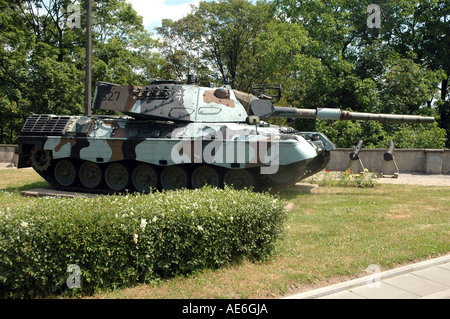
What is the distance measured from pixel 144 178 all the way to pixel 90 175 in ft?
6.32

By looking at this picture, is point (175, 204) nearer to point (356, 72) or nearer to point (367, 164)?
point (367, 164)

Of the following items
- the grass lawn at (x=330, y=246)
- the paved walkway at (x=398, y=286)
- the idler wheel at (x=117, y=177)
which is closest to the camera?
the paved walkway at (x=398, y=286)

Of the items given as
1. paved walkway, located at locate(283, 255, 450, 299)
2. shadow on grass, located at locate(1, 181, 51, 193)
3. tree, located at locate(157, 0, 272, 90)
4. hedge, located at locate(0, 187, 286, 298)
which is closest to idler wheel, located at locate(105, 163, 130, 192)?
shadow on grass, located at locate(1, 181, 51, 193)

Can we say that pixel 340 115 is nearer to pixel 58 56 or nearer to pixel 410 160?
pixel 410 160

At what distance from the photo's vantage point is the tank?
10.9m

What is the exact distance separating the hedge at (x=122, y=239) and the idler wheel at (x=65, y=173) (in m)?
7.32

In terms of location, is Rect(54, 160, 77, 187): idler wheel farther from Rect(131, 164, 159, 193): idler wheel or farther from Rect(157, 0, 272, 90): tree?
Rect(157, 0, 272, 90): tree

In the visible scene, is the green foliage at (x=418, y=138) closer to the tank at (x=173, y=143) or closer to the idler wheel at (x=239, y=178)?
the tank at (x=173, y=143)

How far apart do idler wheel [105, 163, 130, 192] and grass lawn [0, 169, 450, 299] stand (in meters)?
2.40

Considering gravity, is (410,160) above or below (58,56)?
below

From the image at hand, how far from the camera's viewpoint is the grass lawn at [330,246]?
205 inches

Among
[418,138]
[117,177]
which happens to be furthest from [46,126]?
[418,138]

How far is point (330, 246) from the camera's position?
22.9 feet

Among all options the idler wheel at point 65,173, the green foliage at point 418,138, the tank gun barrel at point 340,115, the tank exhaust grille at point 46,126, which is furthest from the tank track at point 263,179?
the green foliage at point 418,138
